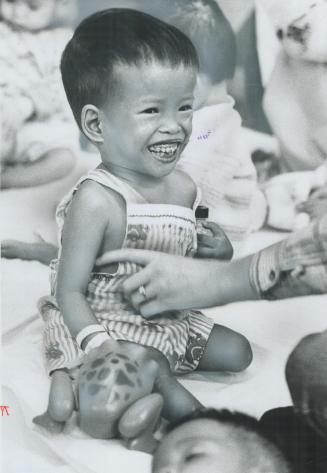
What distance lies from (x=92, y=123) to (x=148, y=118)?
9cm

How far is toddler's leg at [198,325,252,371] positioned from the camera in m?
1.00

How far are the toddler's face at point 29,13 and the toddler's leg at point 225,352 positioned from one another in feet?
1.82

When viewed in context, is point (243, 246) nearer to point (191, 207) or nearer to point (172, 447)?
point (191, 207)

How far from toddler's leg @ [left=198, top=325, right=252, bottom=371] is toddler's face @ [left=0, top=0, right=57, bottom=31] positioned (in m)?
0.55

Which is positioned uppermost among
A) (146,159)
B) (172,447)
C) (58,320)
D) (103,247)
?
(146,159)

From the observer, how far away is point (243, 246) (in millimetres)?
1018

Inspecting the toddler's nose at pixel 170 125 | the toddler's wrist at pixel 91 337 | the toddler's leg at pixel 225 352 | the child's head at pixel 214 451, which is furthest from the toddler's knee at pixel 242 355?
the toddler's nose at pixel 170 125

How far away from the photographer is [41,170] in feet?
3.54

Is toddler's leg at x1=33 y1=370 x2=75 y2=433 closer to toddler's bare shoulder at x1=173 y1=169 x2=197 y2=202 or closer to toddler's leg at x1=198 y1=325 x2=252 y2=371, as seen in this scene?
toddler's leg at x1=198 y1=325 x2=252 y2=371

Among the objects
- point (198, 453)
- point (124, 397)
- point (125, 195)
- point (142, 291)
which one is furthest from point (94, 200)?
point (198, 453)

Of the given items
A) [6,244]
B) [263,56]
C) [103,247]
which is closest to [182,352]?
[103,247]

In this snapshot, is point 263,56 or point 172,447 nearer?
point 172,447

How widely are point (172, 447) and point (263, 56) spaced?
0.60 meters

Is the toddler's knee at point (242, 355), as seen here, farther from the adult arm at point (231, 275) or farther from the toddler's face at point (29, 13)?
the toddler's face at point (29, 13)
